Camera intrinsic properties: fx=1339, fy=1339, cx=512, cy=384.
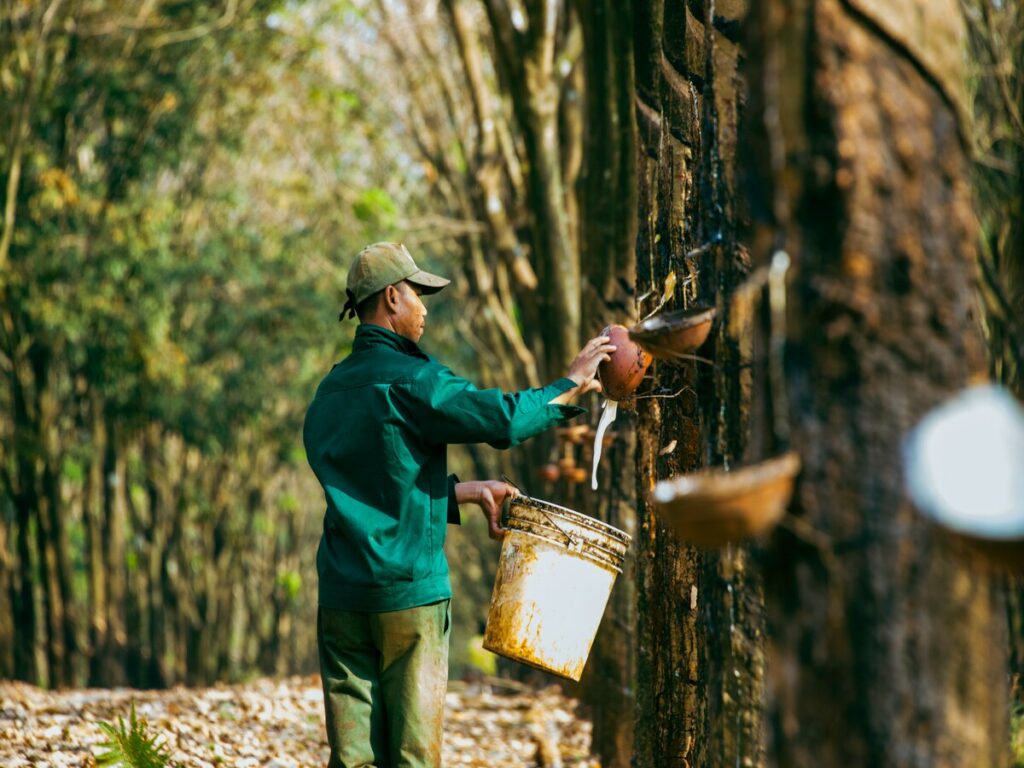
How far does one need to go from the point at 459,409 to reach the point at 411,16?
37.8 ft

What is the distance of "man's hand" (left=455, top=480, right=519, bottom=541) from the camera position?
5391 mm

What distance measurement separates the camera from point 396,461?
4.98 meters

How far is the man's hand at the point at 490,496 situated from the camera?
17.7ft

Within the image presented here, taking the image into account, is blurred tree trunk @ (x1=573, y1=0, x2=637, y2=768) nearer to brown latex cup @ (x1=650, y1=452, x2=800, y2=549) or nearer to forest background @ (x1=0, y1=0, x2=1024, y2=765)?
forest background @ (x1=0, y1=0, x2=1024, y2=765)

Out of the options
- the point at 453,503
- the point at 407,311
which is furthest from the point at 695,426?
the point at 407,311

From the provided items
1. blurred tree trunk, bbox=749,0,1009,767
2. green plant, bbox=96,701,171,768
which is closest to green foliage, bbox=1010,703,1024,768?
green plant, bbox=96,701,171,768

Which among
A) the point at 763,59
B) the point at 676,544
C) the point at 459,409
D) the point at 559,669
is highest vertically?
the point at 763,59

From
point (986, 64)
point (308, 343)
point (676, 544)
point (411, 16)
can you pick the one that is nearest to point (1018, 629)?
point (986, 64)

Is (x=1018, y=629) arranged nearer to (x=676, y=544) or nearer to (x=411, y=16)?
(x=676, y=544)

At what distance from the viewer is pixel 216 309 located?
74.9 feet

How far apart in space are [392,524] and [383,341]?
738mm

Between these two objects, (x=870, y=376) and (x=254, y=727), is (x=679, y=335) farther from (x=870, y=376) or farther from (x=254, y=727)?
(x=254, y=727)

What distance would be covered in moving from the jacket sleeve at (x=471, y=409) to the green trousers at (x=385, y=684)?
2.23 ft

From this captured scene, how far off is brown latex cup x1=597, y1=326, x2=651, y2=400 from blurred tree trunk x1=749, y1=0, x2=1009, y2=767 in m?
2.07
